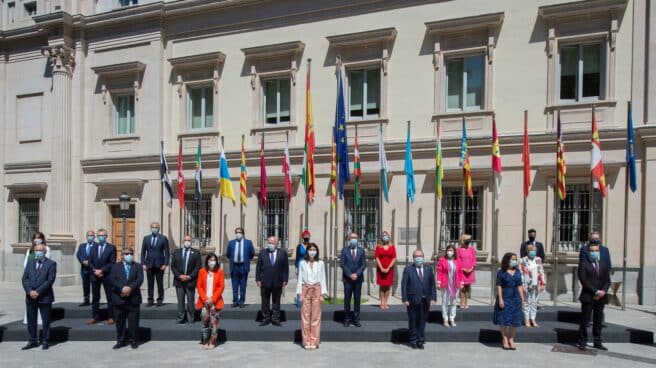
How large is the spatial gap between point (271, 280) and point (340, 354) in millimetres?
2147

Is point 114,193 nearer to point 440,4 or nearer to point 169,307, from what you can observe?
point 169,307

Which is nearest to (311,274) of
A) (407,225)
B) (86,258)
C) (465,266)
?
(465,266)

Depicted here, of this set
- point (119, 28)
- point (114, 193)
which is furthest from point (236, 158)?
point (119, 28)

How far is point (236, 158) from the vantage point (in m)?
16.8

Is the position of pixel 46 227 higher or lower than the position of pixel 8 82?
lower

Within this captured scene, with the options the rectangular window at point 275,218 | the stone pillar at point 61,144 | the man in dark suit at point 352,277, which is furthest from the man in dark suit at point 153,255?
the stone pillar at point 61,144

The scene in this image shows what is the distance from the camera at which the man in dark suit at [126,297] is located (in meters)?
9.10

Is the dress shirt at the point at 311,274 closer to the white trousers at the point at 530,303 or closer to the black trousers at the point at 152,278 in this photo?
the black trousers at the point at 152,278

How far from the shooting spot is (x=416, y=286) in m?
9.09

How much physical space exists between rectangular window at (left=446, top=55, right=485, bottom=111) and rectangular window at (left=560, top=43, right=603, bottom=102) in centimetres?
213

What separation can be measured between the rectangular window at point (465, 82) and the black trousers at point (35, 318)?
11.3 metres

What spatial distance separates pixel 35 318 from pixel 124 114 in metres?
11.3

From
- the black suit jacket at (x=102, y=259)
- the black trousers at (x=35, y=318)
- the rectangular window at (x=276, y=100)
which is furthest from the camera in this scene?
the rectangular window at (x=276, y=100)

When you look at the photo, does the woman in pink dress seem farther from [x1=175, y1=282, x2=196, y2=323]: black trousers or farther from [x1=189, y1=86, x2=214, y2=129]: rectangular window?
[x1=189, y1=86, x2=214, y2=129]: rectangular window
